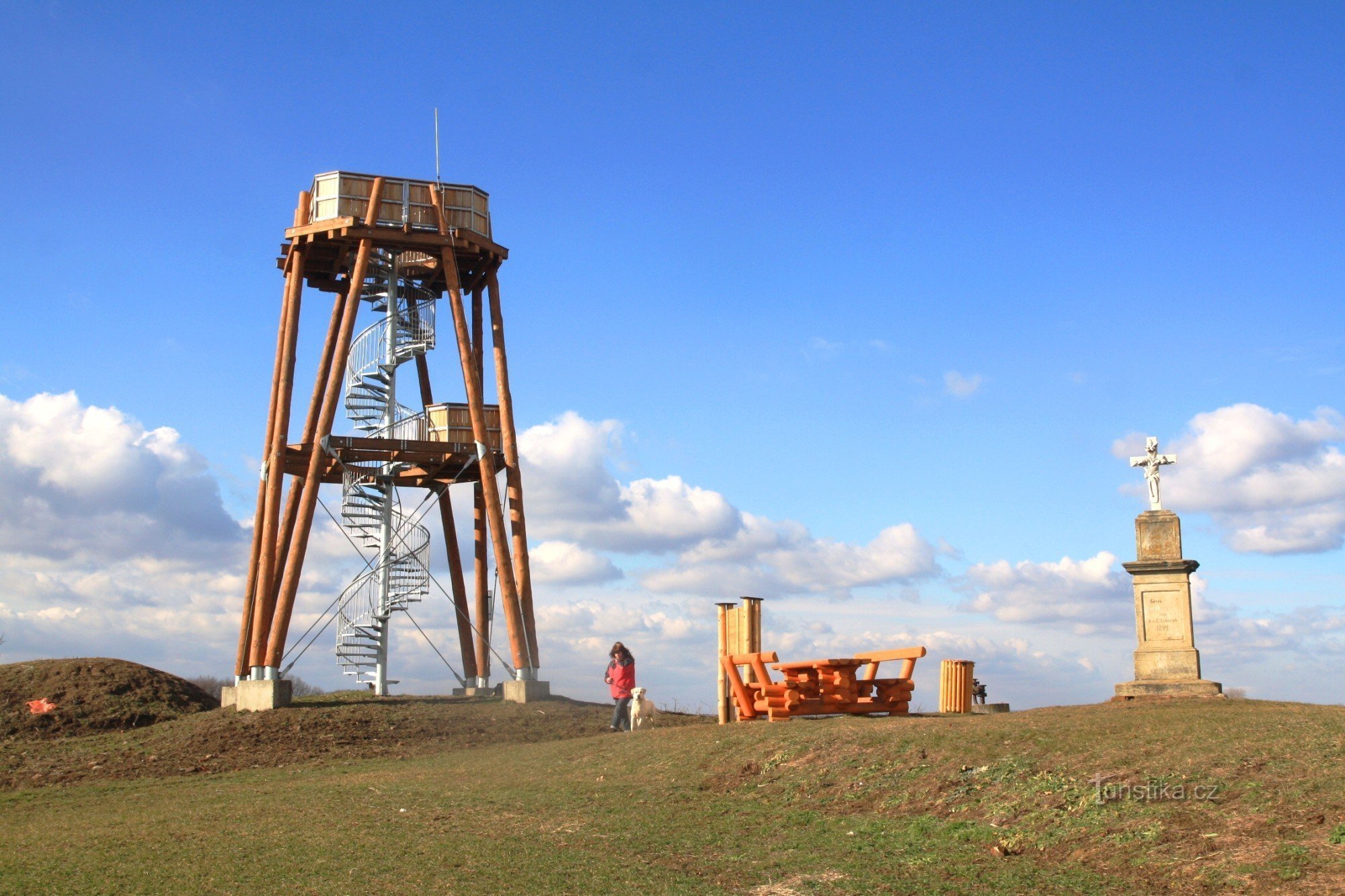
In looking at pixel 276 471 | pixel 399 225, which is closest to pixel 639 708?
pixel 276 471

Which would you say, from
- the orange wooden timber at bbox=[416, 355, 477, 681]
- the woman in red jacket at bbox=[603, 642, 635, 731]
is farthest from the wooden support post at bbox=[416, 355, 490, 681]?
the woman in red jacket at bbox=[603, 642, 635, 731]

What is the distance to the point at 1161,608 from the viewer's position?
2239 centimetres

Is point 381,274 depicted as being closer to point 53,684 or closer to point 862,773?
point 53,684

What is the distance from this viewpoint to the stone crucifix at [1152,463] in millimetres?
23219

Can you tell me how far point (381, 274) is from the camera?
Answer: 31484mm

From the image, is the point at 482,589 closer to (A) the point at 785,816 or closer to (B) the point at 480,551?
(B) the point at 480,551

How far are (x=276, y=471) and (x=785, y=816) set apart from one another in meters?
18.9

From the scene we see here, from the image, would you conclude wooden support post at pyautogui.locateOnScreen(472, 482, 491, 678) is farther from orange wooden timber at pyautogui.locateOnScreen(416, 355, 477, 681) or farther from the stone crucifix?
the stone crucifix

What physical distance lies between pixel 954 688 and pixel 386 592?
1545 centimetres

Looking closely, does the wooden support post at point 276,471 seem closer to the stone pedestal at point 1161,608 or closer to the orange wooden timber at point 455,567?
the orange wooden timber at point 455,567

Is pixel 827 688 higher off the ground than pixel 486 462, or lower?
lower

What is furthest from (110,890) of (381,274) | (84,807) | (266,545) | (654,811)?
(381,274)

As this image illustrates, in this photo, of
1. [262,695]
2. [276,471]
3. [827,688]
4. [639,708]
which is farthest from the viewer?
[276,471]

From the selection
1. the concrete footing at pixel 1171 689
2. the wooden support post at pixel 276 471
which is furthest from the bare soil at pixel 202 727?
the concrete footing at pixel 1171 689
